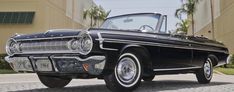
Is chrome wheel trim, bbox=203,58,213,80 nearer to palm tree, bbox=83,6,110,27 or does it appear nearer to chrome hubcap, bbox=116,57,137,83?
chrome hubcap, bbox=116,57,137,83

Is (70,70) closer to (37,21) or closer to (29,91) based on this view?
(29,91)

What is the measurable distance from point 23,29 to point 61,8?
994 cm

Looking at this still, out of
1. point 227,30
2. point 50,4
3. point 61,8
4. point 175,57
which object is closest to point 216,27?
point 227,30

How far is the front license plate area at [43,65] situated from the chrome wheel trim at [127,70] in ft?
3.61

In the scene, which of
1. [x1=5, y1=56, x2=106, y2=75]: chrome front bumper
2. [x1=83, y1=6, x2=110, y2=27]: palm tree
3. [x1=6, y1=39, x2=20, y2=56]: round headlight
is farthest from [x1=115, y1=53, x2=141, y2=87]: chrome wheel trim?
[x1=83, y1=6, x2=110, y2=27]: palm tree

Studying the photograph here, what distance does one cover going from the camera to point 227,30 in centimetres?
4578

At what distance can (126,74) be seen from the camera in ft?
27.7

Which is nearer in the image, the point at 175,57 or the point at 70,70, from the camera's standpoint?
the point at 70,70

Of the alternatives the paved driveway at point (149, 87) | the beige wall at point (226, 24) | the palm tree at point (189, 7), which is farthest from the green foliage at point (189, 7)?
the paved driveway at point (149, 87)

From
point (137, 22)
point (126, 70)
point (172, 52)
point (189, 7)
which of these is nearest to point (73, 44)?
point (126, 70)

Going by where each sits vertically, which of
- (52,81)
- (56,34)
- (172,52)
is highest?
(56,34)

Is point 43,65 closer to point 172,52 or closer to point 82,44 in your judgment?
point 82,44

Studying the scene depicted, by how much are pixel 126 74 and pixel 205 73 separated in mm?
3363

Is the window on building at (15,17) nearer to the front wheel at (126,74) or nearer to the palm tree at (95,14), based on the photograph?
the palm tree at (95,14)
